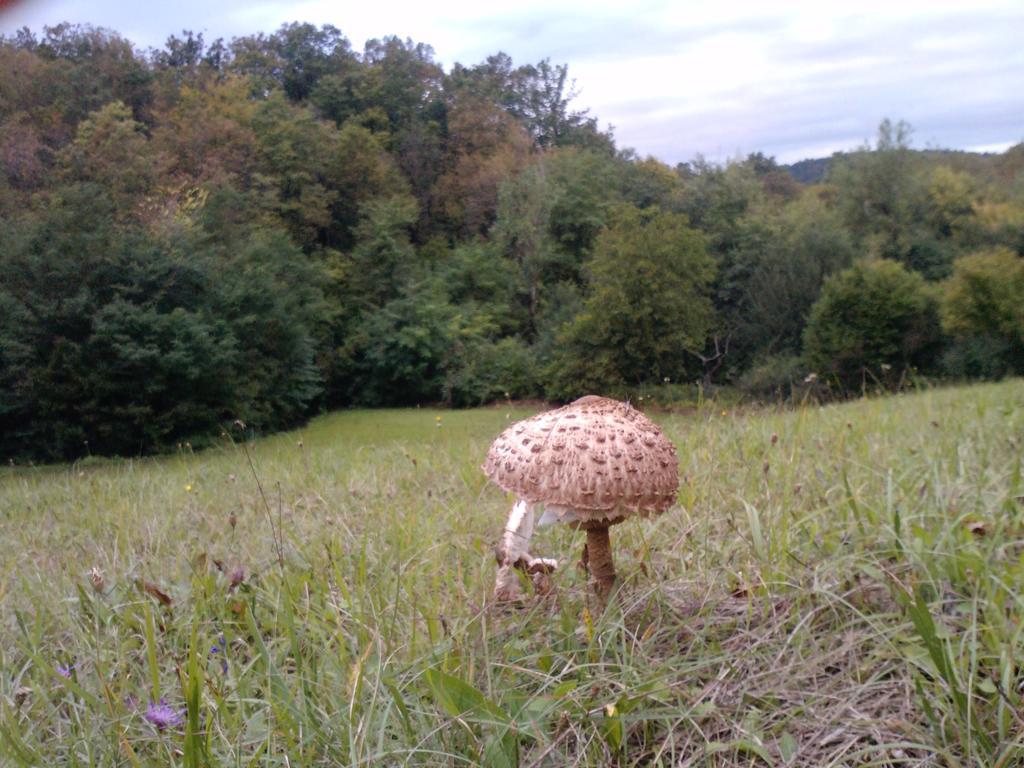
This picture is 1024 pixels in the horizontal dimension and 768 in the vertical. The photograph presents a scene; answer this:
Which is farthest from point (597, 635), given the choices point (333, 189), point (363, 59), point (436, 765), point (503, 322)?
point (363, 59)

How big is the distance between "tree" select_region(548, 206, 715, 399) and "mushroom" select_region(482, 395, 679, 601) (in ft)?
95.2

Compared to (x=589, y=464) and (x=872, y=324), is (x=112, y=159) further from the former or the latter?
(x=589, y=464)

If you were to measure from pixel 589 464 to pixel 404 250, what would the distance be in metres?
38.3

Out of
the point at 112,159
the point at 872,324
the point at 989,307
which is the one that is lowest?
the point at 872,324

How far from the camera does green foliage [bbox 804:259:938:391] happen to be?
32.3 metres

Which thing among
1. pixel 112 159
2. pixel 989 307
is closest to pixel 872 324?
pixel 989 307

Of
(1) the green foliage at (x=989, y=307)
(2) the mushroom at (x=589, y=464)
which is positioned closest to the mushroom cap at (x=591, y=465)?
(2) the mushroom at (x=589, y=464)

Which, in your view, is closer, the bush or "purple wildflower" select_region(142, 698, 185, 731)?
"purple wildflower" select_region(142, 698, 185, 731)

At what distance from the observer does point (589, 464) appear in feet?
6.36

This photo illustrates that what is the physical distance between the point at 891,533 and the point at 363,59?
51.9 meters

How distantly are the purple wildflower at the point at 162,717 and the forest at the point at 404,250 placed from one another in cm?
1785

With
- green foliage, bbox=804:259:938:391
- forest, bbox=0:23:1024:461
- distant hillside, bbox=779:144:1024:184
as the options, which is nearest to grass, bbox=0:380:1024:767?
forest, bbox=0:23:1024:461

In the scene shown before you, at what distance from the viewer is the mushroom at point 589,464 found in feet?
6.33

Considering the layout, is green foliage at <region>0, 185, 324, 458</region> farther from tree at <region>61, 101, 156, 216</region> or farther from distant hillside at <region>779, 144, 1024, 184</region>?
distant hillside at <region>779, 144, 1024, 184</region>
